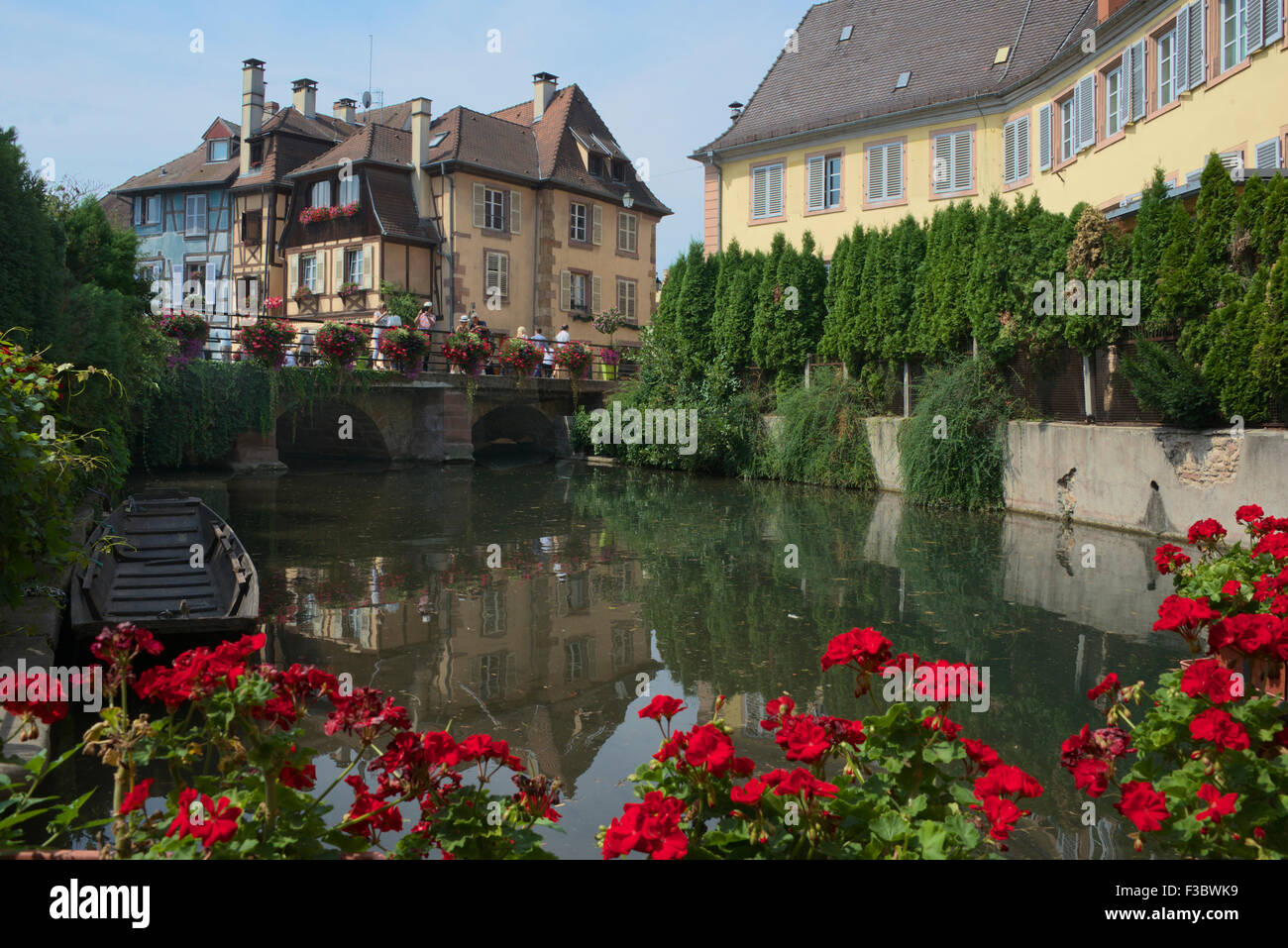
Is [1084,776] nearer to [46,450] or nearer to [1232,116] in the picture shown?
[46,450]

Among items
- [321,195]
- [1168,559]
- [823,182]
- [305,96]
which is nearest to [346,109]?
[305,96]

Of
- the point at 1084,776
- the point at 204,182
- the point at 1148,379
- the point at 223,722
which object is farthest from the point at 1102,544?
the point at 204,182

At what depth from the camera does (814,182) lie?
28.5 m

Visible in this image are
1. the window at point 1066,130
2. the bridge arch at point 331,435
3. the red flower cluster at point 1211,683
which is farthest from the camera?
the bridge arch at point 331,435

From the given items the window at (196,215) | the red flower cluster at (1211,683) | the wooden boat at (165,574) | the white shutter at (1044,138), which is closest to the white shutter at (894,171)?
the white shutter at (1044,138)

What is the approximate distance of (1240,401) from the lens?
12742 millimetres

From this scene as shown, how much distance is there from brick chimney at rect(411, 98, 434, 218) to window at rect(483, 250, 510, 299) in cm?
260

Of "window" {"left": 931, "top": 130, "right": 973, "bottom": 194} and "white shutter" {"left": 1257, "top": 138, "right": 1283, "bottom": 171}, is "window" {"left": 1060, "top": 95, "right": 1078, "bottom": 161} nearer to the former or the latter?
"window" {"left": 931, "top": 130, "right": 973, "bottom": 194}

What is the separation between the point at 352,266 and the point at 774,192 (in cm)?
1657

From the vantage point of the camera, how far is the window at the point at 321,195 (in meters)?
38.7

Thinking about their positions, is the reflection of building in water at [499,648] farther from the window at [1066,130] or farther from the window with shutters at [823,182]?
the window with shutters at [823,182]

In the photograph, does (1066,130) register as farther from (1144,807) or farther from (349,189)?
(349,189)

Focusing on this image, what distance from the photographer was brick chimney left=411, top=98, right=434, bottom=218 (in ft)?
126

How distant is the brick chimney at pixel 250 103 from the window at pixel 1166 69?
3467cm
